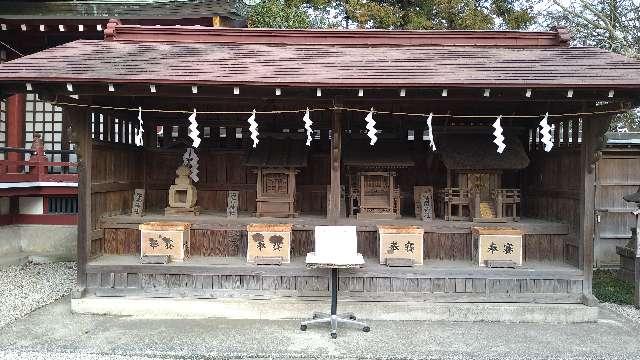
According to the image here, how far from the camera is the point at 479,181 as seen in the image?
26.4 ft

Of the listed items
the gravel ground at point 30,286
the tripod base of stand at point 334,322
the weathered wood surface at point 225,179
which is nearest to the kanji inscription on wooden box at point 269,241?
the tripod base of stand at point 334,322

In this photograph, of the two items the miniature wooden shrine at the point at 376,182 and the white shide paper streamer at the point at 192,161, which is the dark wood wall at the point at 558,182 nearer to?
the miniature wooden shrine at the point at 376,182

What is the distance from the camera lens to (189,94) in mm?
6816

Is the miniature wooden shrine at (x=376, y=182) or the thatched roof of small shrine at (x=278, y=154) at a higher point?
the thatched roof of small shrine at (x=278, y=154)

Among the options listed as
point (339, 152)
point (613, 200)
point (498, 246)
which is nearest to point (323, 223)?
point (339, 152)

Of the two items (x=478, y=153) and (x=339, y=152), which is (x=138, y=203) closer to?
(x=339, y=152)

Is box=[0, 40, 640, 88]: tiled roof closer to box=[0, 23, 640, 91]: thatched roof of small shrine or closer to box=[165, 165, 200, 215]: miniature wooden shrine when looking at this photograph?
box=[0, 23, 640, 91]: thatched roof of small shrine

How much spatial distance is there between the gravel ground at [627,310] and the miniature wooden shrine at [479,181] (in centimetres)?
188

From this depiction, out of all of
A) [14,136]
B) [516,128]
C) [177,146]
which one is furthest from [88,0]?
[516,128]

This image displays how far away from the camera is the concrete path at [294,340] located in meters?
5.49

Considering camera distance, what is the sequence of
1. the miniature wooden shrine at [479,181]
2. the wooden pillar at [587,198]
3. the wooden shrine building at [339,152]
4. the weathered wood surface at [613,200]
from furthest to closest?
the weathered wood surface at [613,200] → the miniature wooden shrine at [479,181] → the wooden pillar at [587,198] → the wooden shrine building at [339,152]

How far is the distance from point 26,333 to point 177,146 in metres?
4.21

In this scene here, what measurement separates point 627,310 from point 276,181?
18.7 feet

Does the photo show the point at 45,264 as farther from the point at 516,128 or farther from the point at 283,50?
the point at 516,128
